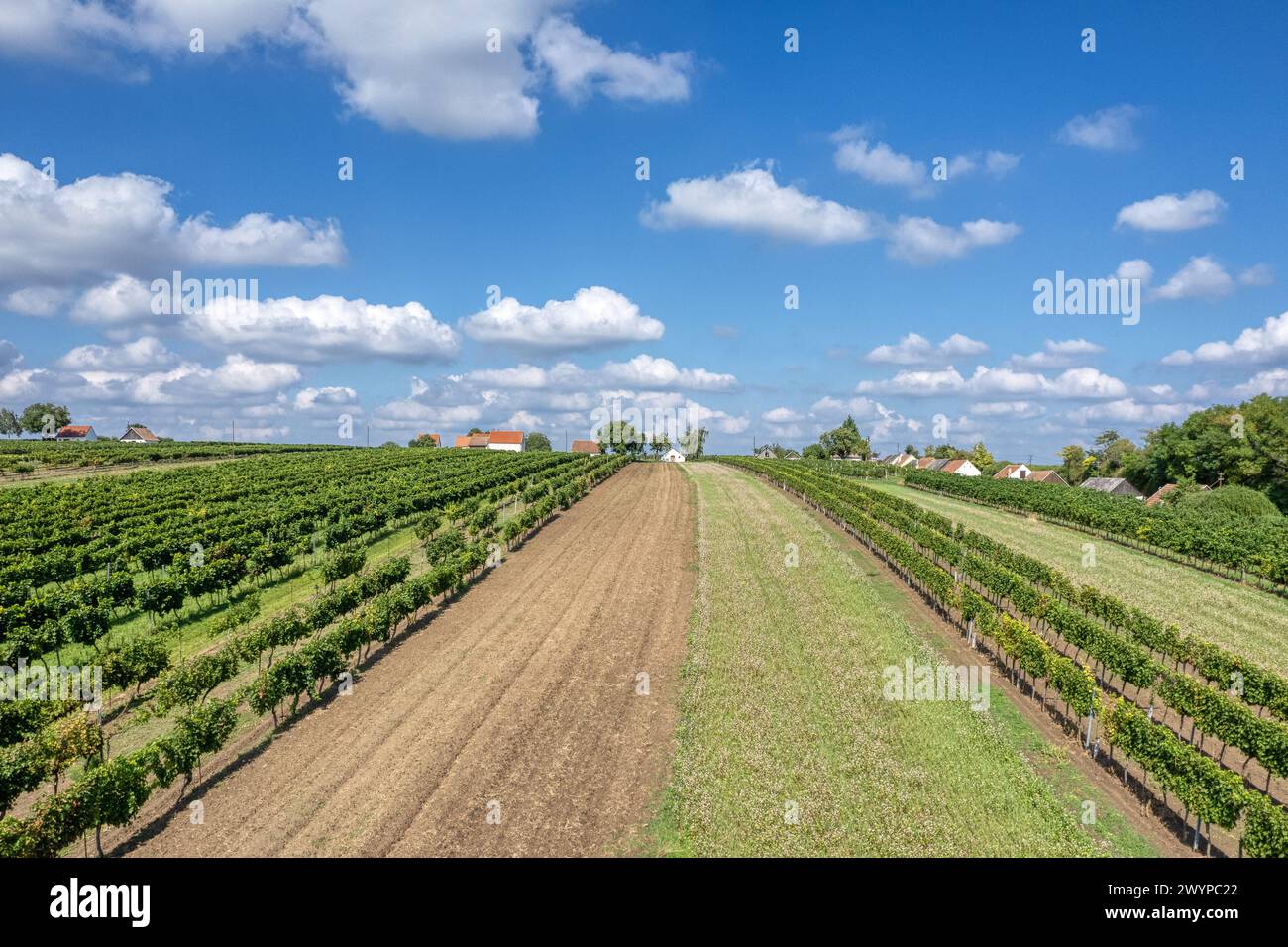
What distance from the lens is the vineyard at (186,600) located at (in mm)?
16203

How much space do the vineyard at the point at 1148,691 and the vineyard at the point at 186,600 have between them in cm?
2335

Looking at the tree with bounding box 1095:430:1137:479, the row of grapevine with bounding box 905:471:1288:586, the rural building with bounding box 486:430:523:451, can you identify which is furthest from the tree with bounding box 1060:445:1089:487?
the rural building with bounding box 486:430:523:451

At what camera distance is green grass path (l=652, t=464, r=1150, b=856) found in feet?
48.5

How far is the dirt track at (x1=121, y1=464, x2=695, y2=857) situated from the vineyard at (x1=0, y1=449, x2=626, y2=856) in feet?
4.88

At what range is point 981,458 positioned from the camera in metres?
169

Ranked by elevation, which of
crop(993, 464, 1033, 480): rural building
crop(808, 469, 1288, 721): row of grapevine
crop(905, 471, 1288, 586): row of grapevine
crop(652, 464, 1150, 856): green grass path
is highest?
crop(993, 464, 1033, 480): rural building

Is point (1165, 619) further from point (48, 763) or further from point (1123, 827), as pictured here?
point (48, 763)

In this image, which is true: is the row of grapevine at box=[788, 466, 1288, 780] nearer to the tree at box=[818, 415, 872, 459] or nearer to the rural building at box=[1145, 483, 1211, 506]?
the rural building at box=[1145, 483, 1211, 506]

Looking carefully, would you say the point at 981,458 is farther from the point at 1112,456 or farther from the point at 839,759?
the point at 839,759

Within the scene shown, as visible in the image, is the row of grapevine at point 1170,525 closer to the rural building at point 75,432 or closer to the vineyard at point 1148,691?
the vineyard at point 1148,691

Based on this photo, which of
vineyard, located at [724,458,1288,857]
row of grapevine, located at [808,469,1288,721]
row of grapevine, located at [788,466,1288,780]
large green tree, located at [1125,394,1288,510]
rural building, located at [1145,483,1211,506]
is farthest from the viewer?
rural building, located at [1145,483,1211,506]

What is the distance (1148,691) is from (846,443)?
151548mm

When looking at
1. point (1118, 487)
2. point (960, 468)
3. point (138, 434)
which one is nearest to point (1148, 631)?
point (1118, 487)
